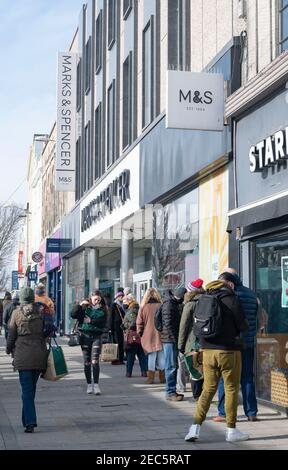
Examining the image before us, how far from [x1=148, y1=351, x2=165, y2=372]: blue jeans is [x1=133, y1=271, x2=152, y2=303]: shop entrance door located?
22.2 ft

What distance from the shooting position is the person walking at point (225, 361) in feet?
25.0

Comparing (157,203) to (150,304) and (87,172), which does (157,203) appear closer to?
(150,304)

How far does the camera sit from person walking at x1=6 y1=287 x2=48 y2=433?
27.9 feet

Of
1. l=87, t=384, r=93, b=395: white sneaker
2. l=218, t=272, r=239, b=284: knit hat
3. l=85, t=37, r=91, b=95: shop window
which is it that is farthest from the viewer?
l=85, t=37, r=91, b=95: shop window

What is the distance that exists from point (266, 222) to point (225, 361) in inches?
136

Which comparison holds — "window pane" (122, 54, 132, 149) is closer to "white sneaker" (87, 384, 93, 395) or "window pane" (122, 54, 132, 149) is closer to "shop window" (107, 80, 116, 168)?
"shop window" (107, 80, 116, 168)

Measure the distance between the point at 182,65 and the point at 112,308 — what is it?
18.5ft

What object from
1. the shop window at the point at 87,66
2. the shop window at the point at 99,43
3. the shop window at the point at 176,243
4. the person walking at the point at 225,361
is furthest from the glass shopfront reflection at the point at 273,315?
the shop window at the point at 87,66

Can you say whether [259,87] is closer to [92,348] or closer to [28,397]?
[92,348]

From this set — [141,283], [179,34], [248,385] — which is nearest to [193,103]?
[179,34]

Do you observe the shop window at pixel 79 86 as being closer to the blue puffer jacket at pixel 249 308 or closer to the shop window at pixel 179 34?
the shop window at pixel 179 34

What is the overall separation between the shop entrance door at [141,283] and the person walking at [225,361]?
11.7 metres

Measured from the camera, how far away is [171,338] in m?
10.9

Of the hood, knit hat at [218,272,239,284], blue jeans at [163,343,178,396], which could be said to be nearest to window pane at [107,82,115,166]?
blue jeans at [163,343,178,396]
